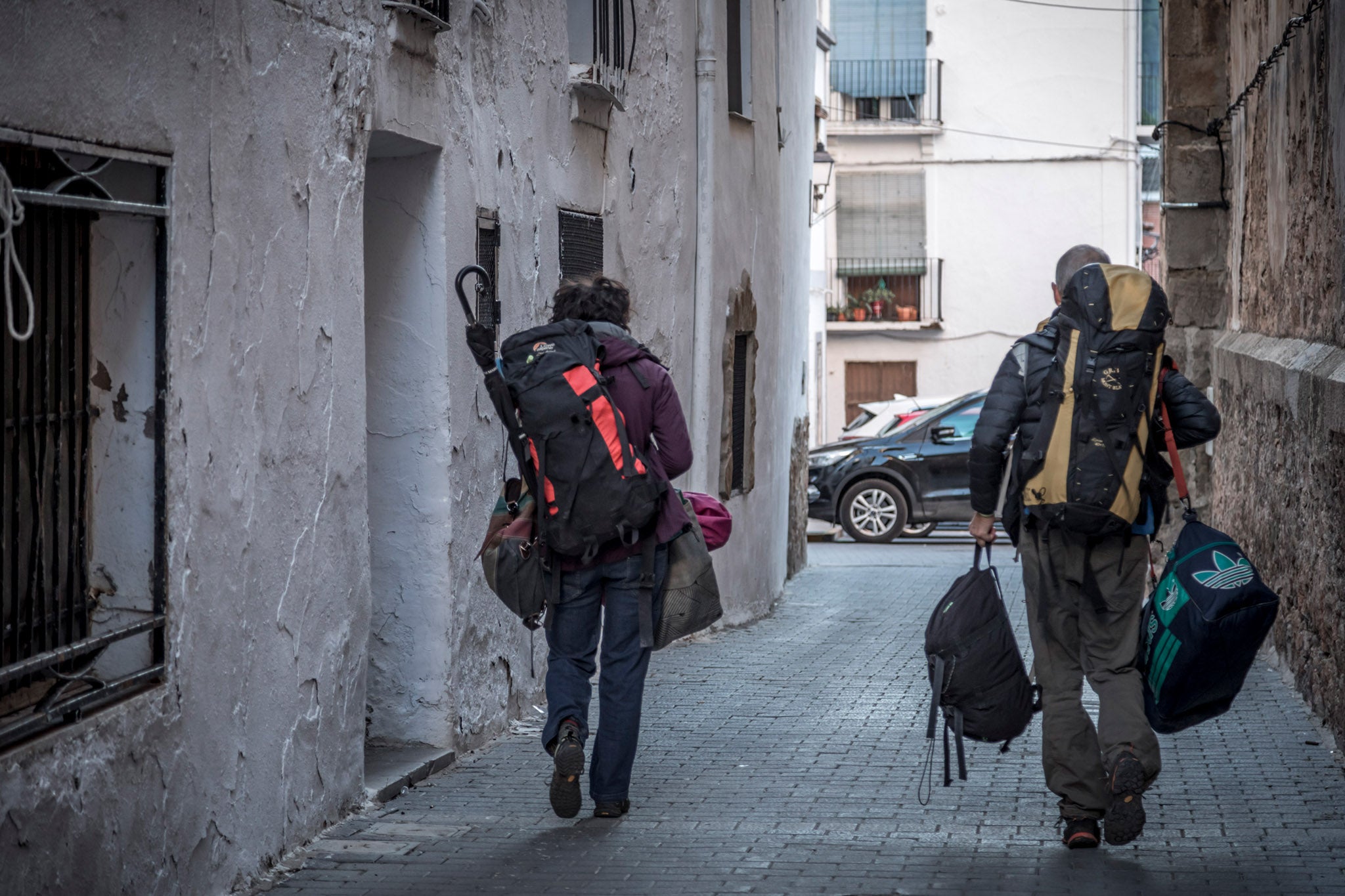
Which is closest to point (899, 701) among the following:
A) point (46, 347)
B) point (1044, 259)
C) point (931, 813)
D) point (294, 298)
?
point (931, 813)

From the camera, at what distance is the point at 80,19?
3768 millimetres

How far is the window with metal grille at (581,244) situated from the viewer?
7.92 metres

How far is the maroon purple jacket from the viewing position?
5.27 metres

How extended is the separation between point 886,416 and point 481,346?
16562mm

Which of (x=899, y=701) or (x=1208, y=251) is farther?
(x=1208, y=251)

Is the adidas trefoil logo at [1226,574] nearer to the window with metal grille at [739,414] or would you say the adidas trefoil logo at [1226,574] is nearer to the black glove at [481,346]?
the black glove at [481,346]

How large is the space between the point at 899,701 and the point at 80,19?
5084 millimetres

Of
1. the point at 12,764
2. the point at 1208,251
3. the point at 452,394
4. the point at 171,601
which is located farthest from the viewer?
the point at 1208,251

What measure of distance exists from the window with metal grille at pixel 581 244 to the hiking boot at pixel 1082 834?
3.63m

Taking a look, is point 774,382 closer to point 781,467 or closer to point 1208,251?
point 781,467

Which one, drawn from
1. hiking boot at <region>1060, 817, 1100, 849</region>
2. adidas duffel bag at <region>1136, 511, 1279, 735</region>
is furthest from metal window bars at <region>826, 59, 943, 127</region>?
hiking boot at <region>1060, 817, 1100, 849</region>

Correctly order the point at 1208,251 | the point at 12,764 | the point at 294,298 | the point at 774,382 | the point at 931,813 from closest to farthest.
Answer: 1. the point at 12,764
2. the point at 294,298
3. the point at 931,813
4. the point at 1208,251
5. the point at 774,382

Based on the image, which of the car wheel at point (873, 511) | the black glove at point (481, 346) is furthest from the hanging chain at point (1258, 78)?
the car wheel at point (873, 511)

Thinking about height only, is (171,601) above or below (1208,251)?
below
